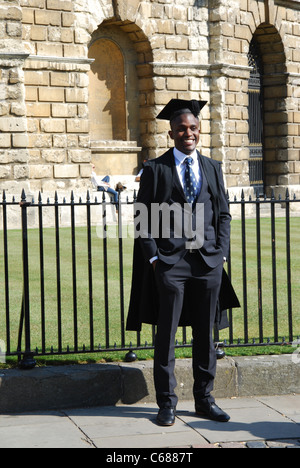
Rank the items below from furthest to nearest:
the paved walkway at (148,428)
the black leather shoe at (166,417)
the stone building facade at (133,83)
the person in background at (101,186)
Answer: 1. the person in background at (101,186)
2. the stone building facade at (133,83)
3. the black leather shoe at (166,417)
4. the paved walkway at (148,428)

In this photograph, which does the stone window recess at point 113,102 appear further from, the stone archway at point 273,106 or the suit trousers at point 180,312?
the suit trousers at point 180,312

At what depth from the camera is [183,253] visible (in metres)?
5.49

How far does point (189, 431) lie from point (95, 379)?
3.32ft

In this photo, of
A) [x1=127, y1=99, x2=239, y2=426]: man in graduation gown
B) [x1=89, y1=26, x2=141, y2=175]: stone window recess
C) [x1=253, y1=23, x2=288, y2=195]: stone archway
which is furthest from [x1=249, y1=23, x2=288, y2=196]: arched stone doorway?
[x1=127, y1=99, x2=239, y2=426]: man in graduation gown

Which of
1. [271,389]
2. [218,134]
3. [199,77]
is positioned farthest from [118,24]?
[271,389]

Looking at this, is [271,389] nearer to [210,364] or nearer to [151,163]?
[210,364]

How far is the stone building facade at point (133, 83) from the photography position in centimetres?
1800

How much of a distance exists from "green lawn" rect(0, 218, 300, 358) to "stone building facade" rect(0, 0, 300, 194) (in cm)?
404

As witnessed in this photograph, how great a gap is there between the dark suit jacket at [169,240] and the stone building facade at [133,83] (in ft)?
39.6

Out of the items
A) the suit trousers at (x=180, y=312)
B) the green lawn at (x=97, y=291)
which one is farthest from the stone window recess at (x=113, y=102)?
the suit trousers at (x=180, y=312)

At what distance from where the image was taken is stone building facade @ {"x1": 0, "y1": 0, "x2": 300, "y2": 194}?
59.1 feet

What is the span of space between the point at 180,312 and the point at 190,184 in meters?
0.89

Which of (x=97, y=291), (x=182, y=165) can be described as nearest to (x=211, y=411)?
(x=182, y=165)

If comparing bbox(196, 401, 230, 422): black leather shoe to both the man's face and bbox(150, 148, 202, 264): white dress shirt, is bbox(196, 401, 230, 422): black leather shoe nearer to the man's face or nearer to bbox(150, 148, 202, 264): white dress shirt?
bbox(150, 148, 202, 264): white dress shirt
